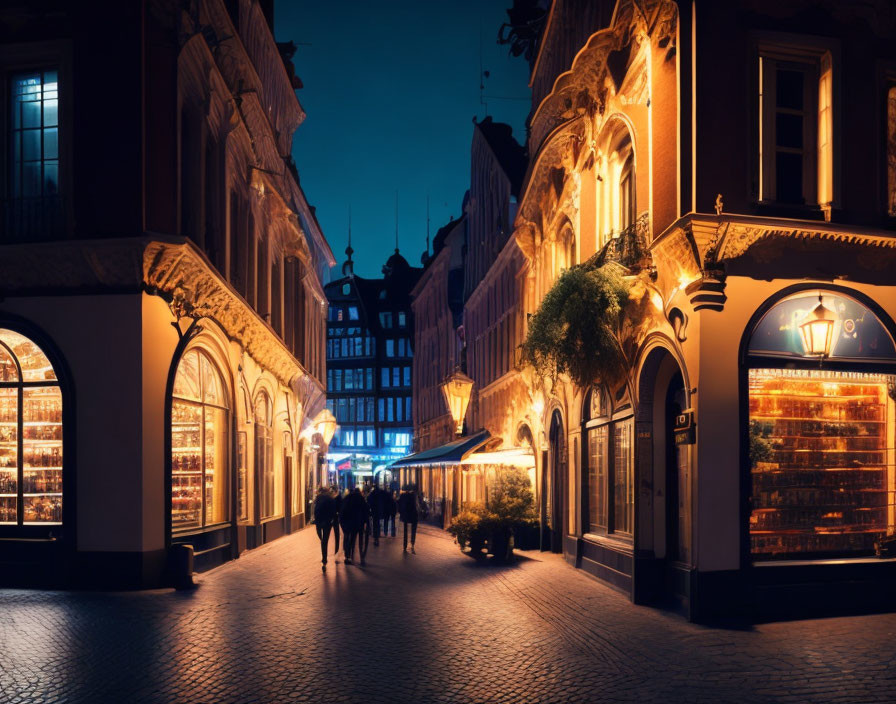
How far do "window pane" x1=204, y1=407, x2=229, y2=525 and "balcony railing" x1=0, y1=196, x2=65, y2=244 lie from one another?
4807 millimetres

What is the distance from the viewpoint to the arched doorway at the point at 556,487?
21281 mm

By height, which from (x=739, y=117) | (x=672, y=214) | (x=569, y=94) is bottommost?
(x=672, y=214)

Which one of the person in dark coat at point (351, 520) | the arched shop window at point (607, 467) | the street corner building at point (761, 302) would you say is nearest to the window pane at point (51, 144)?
the person in dark coat at point (351, 520)

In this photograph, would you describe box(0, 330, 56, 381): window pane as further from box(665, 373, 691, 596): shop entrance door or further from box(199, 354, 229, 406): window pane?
box(665, 373, 691, 596): shop entrance door

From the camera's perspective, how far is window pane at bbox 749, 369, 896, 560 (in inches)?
500

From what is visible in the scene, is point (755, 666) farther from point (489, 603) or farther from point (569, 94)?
point (569, 94)

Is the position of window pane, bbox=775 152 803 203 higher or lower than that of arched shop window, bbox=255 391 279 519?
higher

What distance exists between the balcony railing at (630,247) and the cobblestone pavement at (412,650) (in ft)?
17.2

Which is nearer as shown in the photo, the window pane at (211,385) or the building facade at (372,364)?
the window pane at (211,385)

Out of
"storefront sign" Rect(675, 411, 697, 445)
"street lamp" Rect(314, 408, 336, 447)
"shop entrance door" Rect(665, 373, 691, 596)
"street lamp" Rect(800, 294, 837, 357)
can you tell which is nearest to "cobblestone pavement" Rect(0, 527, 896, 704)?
"shop entrance door" Rect(665, 373, 691, 596)

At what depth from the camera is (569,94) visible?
1764cm

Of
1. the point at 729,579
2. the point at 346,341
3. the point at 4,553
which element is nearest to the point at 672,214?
the point at 729,579

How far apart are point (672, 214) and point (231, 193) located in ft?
40.3

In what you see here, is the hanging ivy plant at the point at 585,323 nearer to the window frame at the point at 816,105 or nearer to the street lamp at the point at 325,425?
the window frame at the point at 816,105
